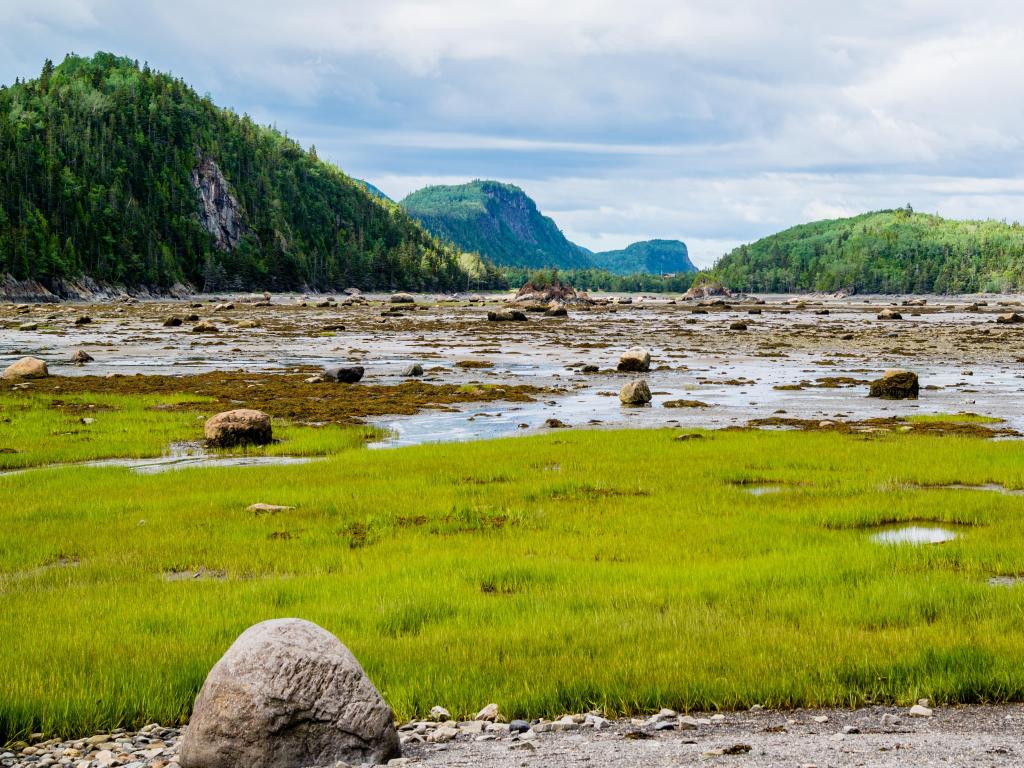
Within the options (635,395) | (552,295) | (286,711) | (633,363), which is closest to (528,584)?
(286,711)

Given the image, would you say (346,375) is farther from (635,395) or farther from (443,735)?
(443,735)

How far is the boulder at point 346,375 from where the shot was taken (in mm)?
43156

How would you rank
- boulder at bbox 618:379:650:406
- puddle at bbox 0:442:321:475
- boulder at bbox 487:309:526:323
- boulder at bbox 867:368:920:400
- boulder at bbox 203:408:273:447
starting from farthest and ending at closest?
boulder at bbox 487:309:526:323 < boulder at bbox 867:368:920:400 < boulder at bbox 618:379:650:406 < boulder at bbox 203:408:273:447 < puddle at bbox 0:442:321:475

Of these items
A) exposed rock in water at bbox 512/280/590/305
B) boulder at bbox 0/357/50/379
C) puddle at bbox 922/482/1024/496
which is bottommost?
puddle at bbox 922/482/1024/496

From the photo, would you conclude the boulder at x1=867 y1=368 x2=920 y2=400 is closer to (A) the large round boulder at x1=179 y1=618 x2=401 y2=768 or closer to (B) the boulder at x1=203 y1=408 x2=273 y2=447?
(B) the boulder at x1=203 y1=408 x2=273 y2=447

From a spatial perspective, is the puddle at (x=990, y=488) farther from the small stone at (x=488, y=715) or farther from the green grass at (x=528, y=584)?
the small stone at (x=488, y=715)

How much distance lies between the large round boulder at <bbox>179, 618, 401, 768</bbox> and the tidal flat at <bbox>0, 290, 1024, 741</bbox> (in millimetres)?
1171

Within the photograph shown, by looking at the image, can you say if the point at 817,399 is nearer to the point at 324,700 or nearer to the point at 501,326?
the point at 324,700

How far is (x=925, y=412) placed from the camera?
110ft

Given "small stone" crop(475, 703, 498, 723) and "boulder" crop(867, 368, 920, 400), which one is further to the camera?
"boulder" crop(867, 368, 920, 400)

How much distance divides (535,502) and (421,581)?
628cm

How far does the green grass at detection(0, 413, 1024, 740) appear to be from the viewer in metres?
9.02

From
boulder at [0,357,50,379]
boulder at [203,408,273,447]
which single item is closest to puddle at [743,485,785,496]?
boulder at [203,408,273,447]

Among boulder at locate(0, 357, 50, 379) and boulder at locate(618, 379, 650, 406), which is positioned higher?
boulder at locate(0, 357, 50, 379)
